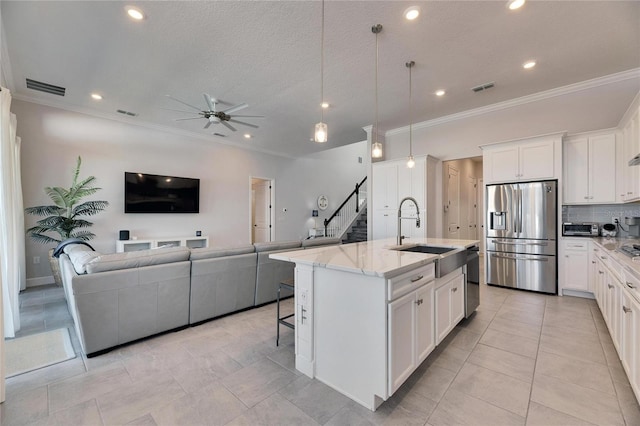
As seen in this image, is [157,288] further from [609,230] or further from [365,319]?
[609,230]

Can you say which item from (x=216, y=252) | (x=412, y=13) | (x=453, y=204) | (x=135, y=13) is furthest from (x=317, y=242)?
(x=453, y=204)

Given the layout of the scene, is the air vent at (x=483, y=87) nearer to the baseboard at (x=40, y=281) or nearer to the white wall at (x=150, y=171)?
the white wall at (x=150, y=171)

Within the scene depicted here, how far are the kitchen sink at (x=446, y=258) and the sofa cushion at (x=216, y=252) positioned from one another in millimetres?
1881

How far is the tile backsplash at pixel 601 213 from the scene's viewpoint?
385 centimetres

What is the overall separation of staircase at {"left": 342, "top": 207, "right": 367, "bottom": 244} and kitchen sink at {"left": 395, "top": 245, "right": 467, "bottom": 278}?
4667mm

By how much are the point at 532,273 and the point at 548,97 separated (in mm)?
2818

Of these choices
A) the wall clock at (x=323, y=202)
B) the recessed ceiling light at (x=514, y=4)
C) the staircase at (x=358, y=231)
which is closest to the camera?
the recessed ceiling light at (x=514, y=4)

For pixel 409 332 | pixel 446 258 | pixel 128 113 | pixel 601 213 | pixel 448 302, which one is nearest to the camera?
pixel 409 332

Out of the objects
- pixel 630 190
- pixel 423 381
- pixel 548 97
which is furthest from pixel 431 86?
pixel 423 381

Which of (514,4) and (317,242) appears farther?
(317,242)

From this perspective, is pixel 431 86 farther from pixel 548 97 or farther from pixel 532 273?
pixel 532 273

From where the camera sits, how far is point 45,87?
4.21 m

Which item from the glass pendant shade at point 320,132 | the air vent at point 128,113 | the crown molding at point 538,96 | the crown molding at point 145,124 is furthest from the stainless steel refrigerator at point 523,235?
the air vent at point 128,113

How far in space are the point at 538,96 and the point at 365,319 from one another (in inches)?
194
